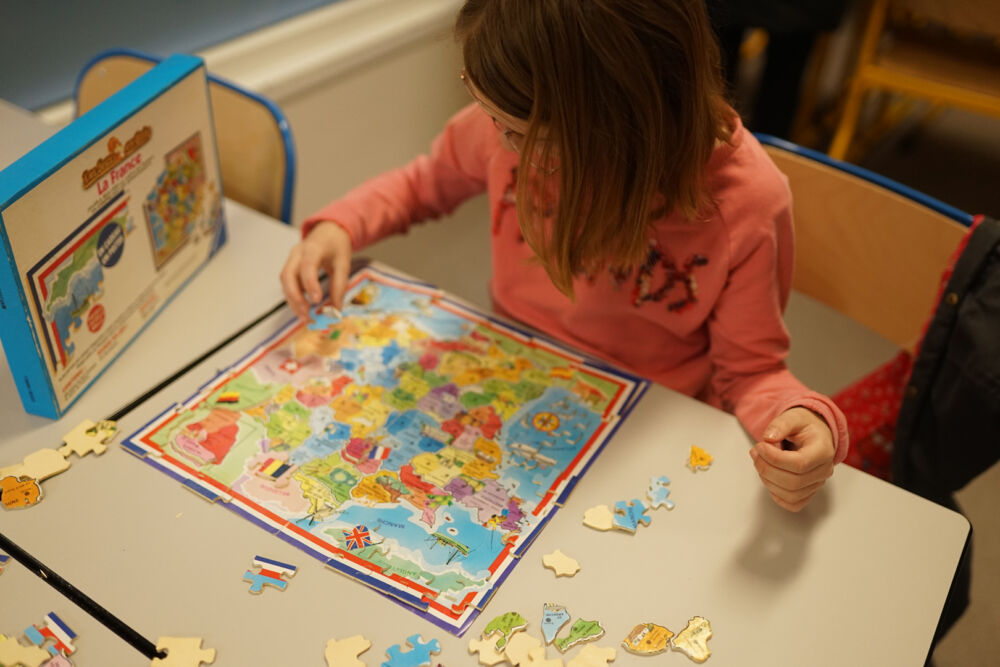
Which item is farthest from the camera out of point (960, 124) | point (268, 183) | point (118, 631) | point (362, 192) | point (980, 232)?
point (960, 124)

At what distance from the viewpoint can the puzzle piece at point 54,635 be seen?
0.60 meters

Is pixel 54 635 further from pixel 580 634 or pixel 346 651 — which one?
pixel 580 634

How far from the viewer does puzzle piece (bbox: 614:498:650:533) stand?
70 cm

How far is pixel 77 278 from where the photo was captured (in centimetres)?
77

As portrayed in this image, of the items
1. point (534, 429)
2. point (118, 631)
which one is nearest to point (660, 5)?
point (534, 429)

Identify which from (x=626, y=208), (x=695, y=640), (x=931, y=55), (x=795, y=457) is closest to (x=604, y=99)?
(x=626, y=208)

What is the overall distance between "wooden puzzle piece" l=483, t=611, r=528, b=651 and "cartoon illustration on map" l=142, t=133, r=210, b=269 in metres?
0.59

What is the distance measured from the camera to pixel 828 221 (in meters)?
1.10

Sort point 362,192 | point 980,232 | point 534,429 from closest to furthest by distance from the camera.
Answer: point 534,429
point 980,232
point 362,192

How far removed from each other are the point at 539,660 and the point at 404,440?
269 mm

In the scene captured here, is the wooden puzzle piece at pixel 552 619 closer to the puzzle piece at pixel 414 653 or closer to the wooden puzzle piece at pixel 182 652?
the puzzle piece at pixel 414 653

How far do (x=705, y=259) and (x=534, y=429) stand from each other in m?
0.27

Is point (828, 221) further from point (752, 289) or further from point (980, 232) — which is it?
point (752, 289)

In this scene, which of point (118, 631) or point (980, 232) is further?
point (980, 232)
